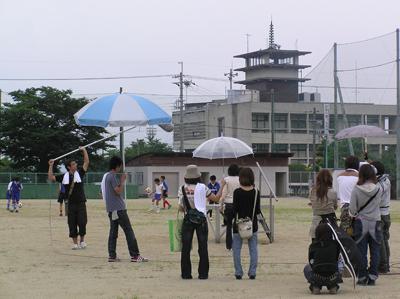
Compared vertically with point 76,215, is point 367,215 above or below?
above

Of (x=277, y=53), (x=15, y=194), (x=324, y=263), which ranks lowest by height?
(x=324, y=263)

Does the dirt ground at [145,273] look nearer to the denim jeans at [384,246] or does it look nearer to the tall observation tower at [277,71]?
the denim jeans at [384,246]

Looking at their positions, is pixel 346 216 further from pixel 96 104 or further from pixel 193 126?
pixel 193 126

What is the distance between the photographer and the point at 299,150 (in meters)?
94.9

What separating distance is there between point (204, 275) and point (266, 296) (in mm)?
1712

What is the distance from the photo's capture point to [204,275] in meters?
10.8

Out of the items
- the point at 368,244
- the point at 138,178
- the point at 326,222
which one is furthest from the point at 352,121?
the point at 326,222

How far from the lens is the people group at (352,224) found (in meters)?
9.49

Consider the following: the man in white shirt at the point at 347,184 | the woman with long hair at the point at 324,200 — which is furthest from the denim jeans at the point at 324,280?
the man in white shirt at the point at 347,184

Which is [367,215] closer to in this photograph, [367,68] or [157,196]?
[157,196]

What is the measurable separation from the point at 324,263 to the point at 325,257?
3.3 inches

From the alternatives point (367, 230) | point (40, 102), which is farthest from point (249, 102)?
point (367, 230)

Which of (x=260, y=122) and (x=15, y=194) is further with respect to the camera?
(x=260, y=122)

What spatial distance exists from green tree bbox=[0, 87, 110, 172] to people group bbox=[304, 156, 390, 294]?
54620 millimetres
